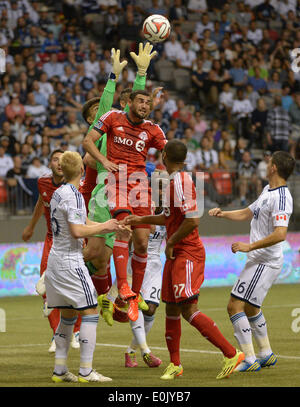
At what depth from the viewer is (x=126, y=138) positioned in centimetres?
1006

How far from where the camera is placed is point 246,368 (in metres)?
8.99

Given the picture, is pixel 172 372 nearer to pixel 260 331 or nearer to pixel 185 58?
pixel 260 331

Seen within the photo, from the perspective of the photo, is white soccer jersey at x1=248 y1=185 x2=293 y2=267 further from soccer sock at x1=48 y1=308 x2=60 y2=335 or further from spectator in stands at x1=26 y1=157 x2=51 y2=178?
spectator in stands at x1=26 y1=157 x2=51 y2=178

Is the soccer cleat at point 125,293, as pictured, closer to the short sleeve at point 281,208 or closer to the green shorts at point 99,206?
the green shorts at point 99,206

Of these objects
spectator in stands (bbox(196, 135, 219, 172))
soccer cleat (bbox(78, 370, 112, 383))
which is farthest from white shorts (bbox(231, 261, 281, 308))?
spectator in stands (bbox(196, 135, 219, 172))

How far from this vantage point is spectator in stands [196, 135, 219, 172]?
19.9m

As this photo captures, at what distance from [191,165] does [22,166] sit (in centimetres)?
→ 381

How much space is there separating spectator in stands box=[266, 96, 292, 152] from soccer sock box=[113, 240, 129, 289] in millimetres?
12459

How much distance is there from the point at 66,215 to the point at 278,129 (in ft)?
48.1

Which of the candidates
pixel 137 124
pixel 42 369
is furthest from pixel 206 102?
pixel 42 369

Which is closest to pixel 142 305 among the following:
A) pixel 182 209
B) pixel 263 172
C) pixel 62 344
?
pixel 62 344

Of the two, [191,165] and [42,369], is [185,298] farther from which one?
[191,165]

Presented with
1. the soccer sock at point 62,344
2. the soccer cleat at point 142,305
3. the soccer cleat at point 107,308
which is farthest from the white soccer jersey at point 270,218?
the soccer sock at point 62,344

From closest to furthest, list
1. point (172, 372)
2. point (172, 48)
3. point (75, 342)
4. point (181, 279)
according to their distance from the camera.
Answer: point (181, 279), point (172, 372), point (75, 342), point (172, 48)
